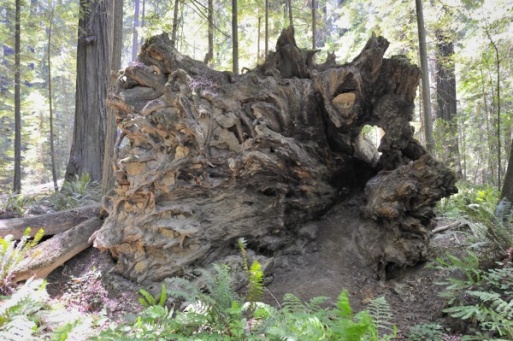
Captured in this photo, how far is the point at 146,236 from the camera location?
172 inches

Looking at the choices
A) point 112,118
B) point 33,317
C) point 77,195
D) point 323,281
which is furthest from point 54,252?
point 323,281

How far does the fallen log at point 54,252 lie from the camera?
13.9ft

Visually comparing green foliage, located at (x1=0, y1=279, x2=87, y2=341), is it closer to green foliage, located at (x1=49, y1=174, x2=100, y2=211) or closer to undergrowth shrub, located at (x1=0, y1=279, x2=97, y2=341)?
undergrowth shrub, located at (x1=0, y1=279, x2=97, y2=341)

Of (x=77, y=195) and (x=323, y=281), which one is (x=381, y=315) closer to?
(x=323, y=281)

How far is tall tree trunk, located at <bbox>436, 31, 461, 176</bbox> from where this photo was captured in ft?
28.2

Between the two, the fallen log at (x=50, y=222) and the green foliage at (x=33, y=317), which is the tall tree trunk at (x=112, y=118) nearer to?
the fallen log at (x=50, y=222)

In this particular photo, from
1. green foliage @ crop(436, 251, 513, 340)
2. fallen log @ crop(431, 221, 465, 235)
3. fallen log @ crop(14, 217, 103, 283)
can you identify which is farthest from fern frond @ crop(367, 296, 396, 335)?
fallen log @ crop(14, 217, 103, 283)

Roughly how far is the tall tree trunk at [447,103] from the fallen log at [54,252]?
7.05 meters

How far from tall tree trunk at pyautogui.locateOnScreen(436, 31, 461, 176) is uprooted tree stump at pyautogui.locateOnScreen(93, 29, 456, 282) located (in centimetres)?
331

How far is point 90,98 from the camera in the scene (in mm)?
8703

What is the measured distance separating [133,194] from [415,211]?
3864 millimetres

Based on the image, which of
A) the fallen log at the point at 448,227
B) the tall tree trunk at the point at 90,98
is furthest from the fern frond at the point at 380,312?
the tall tree trunk at the point at 90,98

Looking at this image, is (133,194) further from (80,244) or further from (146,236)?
(80,244)

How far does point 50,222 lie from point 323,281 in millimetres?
4311
